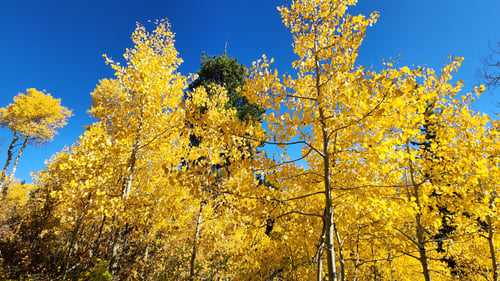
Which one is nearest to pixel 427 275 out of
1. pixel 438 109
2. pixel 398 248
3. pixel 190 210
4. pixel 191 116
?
pixel 398 248

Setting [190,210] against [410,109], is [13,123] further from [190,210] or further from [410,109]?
[410,109]

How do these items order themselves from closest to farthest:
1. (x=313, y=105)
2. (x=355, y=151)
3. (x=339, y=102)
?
(x=355, y=151)
(x=339, y=102)
(x=313, y=105)

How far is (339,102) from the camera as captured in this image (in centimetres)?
250

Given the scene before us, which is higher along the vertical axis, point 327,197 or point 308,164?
point 308,164

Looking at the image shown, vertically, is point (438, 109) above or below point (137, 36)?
below

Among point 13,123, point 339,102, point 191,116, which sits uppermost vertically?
point 13,123

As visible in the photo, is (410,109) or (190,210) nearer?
(410,109)

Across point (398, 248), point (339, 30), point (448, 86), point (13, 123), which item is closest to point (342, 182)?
point (398, 248)

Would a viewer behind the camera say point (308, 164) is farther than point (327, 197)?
Yes

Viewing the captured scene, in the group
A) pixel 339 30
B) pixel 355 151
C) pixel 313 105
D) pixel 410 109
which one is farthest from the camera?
pixel 313 105

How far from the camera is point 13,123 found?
14539 mm

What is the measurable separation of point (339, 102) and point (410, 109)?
2.44 feet

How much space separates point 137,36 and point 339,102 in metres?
4.67

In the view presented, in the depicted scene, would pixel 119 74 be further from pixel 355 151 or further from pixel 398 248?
pixel 398 248
